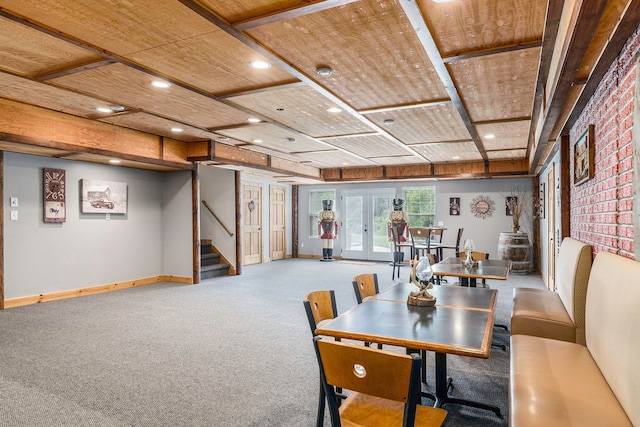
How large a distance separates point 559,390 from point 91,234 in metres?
6.46

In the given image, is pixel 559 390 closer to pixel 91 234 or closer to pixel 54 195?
pixel 54 195

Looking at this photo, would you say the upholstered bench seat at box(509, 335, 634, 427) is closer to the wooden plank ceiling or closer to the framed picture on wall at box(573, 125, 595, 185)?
the framed picture on wall at box(573, 125, 595, 185)

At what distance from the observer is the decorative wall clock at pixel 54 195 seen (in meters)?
5.54

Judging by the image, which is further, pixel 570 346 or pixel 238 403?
pixel 238 403

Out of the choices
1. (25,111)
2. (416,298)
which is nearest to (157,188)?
(25,111)

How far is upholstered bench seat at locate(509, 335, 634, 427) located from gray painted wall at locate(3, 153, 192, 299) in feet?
19.5

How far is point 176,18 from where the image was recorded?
7.60 feet

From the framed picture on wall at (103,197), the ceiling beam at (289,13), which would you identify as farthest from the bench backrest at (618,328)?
the framed picture on wall at (103,197)

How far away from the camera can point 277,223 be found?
10.9 meters

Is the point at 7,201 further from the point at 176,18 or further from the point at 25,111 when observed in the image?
the point at 176,18

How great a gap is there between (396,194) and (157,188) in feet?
19.3

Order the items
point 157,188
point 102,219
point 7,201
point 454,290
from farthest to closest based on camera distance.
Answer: point 157,188 → point 102,219 → point 7,201 → point 454,290

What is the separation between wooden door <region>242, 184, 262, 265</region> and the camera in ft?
31.5

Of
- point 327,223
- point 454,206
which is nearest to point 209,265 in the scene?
point 327,223
